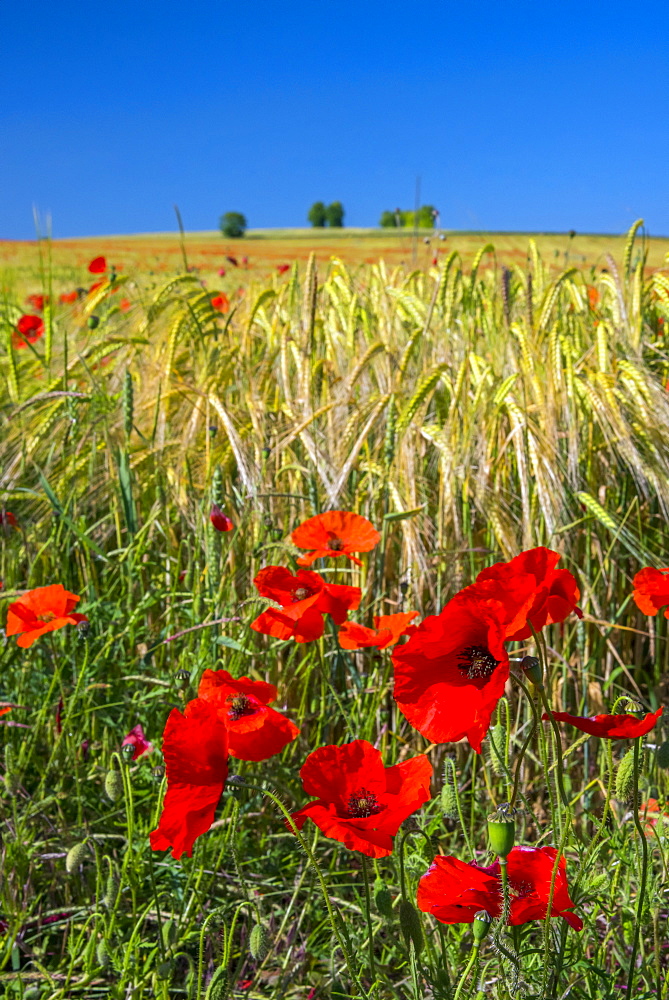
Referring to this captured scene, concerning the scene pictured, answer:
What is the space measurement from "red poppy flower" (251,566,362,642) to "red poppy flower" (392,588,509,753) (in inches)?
10.2

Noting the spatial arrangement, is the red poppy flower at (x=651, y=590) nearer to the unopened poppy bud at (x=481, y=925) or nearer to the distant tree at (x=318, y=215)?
the unopened poppy bud at (x=481, y=925)

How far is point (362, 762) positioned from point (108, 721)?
0.68 m

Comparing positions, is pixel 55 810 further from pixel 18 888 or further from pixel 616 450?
pixel 616 450

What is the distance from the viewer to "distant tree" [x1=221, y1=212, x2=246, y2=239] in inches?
1529

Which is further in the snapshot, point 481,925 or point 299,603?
point 299,603

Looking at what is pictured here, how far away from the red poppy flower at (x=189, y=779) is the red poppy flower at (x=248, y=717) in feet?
0.08

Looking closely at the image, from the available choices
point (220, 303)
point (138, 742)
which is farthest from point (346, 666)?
point (220, 303)

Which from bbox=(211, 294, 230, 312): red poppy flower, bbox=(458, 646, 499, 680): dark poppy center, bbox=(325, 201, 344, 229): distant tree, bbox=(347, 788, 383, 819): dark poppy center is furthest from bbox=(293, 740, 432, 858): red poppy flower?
bbox=(325, 201, 344, 229): distant tree

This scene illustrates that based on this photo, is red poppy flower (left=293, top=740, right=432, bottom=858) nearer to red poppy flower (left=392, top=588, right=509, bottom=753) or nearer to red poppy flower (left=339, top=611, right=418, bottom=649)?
red poppy flower (left=392, top=588, right=509, bottom=753)

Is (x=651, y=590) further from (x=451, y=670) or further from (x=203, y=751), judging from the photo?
(x=203, y=751)

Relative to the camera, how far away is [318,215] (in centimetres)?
5088

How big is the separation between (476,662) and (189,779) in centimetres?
29

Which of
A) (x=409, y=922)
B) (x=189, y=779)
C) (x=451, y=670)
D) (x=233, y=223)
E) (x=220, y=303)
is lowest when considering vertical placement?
(x=409, y=922)

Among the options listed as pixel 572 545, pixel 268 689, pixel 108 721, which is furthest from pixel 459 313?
pixel 268 689
